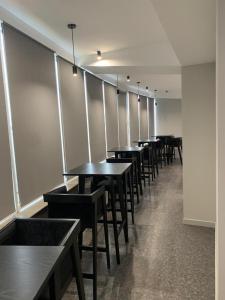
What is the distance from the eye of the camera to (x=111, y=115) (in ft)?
21.4

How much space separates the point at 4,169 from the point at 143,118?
748 centimetres

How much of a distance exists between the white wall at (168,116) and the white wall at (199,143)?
771 centimetres

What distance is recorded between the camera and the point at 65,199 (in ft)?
6.35

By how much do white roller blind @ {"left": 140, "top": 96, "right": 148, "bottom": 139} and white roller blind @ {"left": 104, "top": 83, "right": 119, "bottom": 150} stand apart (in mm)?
2634

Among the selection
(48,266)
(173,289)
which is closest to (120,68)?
(173,289)

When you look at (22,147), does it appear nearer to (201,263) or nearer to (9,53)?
(9,53)

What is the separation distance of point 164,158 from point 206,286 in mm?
6222

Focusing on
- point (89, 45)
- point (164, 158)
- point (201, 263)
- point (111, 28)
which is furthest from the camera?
point (164, 158)

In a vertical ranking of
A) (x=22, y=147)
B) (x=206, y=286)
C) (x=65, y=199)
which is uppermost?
(x=22, y=147)

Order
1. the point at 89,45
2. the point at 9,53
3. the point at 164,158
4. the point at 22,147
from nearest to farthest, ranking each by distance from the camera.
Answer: the point at 9,53
the point at 22,147
the point at 89,45
the point at 164,158

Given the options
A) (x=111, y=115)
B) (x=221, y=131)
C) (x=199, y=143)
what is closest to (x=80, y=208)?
(x=221, y=131)

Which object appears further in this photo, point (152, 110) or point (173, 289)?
point (152, 110)

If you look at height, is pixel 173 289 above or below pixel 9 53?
below

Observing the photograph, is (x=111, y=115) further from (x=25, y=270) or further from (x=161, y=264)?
(x=25, y=270)
